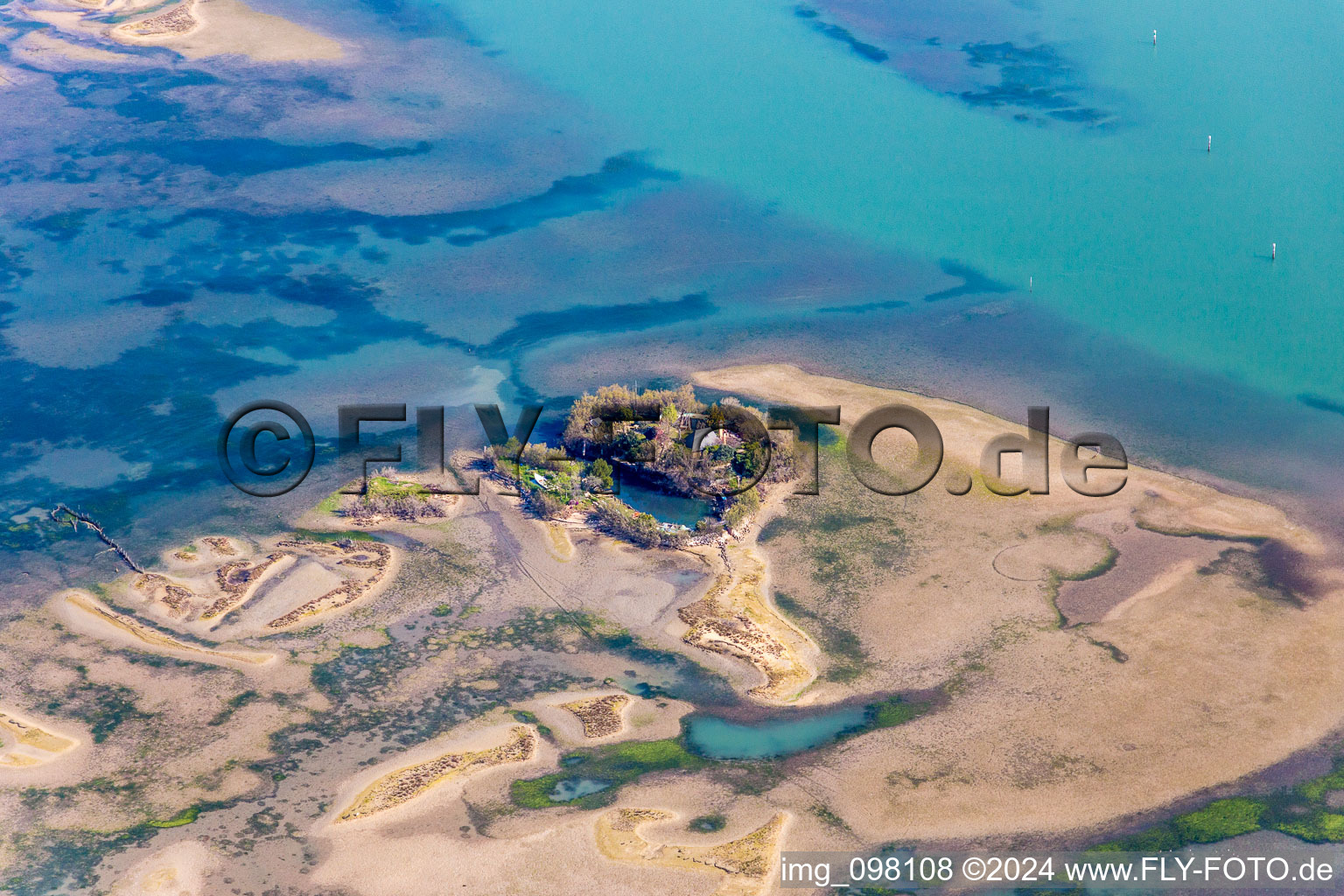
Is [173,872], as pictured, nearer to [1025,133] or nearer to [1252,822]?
[1252,822]

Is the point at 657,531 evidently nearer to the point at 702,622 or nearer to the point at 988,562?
the point at 702,622

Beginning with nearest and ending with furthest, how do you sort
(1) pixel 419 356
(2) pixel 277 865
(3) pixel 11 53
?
(2) pixel 277 865, (1) pixel 419 356, (3) pixel 11 53

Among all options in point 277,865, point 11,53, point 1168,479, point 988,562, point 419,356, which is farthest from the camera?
point 11,53

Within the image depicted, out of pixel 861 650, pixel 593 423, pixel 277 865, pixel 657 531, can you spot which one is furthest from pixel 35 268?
pixel 861 650

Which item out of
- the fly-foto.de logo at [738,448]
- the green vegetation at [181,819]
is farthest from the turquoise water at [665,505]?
the green vegetation at [181,819]

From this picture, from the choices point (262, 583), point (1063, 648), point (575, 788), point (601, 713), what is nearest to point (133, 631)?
point (262, 583)

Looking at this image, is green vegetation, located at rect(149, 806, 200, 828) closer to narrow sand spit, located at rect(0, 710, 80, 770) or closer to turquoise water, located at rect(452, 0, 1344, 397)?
narrow sand spit, located at rect(0, 710, 80, 770)
